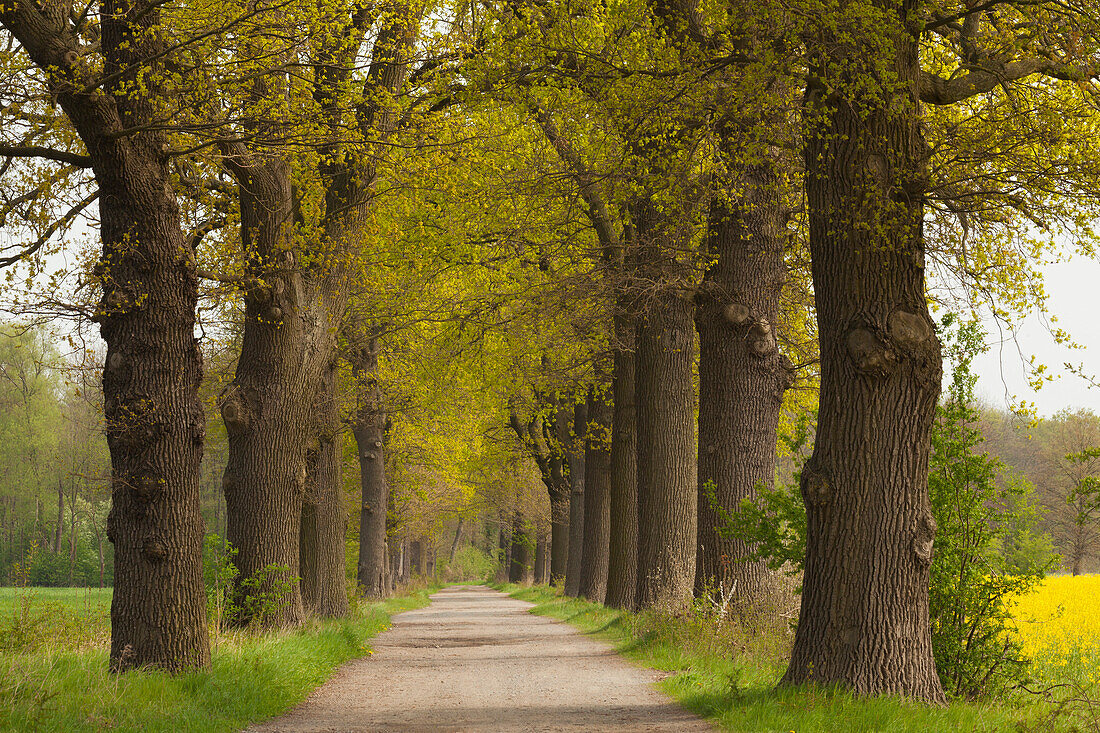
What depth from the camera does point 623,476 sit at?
18.3 meters

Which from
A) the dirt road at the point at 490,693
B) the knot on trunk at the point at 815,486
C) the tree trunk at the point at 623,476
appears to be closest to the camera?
the knot on trunk at the point at 815,486

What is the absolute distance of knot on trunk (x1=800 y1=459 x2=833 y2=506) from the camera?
718 centimetres

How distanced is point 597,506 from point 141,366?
15503 millimetres

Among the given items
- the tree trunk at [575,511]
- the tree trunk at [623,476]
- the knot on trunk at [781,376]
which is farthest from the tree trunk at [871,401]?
the tree trunk at [575,511]

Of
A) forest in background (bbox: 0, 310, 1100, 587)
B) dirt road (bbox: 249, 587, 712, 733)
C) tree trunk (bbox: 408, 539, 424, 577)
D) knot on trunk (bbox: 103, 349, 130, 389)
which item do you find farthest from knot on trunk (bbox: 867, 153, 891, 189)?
tree trunk (bbox: 408, 539, 424, 577)

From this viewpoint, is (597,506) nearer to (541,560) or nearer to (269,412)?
(269,412)

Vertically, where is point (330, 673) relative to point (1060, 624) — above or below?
above

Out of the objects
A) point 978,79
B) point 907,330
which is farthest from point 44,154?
point 978,79

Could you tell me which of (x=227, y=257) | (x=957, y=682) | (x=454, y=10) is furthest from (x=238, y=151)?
(x=957, y=682)

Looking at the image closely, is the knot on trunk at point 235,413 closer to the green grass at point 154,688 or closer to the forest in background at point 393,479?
the forest in background at point 393,479

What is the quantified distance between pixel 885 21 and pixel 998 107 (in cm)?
236

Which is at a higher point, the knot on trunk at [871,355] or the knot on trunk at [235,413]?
the knot on trunk at [871,355]

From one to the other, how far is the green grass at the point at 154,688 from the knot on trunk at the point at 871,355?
5525 mm

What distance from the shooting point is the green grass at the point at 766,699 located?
236 inches
